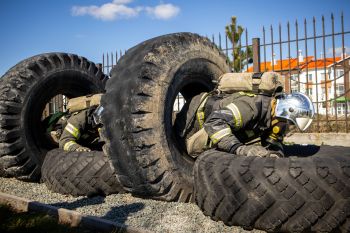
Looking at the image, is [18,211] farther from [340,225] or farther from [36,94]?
[340,225]

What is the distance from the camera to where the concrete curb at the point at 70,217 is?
275cm

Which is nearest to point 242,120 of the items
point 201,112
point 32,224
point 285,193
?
point 201,112

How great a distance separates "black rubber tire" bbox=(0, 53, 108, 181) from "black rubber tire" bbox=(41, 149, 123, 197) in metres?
1.09

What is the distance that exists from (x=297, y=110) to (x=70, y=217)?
7.51 feet

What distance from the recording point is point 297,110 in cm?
356

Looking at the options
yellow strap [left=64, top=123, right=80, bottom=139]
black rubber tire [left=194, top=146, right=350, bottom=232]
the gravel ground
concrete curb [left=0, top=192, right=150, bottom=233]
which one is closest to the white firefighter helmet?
black rubber tire [left=194, top=146, right=350, bottom=232]

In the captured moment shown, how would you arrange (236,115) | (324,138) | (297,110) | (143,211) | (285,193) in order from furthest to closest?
(324,138) < (297,110) < (236,115) < (143,211) < (285,193)

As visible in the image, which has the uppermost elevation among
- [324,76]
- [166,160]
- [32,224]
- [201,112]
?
[324,76]

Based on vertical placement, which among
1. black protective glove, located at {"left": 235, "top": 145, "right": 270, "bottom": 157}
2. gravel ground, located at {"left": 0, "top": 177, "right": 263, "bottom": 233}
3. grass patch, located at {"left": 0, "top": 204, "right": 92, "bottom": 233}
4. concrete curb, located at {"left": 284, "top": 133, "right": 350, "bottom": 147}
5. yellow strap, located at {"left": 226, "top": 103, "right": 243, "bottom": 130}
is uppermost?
yellow strap, located at {"left": 226, "top": 103, "right": 243, "bottom": 130}

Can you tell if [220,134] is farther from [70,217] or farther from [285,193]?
[70,217]

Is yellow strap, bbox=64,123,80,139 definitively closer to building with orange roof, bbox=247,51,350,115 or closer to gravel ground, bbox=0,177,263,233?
gravel ground, bbox=0,177,263,233

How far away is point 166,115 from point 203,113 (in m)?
0.66

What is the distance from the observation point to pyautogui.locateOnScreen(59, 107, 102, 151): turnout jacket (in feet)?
17.5

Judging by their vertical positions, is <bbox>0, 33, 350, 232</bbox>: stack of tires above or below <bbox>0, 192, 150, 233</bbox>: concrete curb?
above
